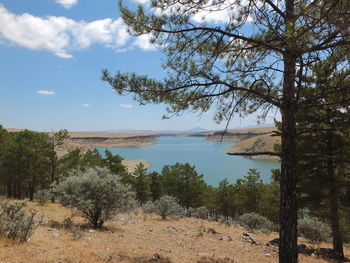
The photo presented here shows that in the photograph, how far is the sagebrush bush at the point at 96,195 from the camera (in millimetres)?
9016

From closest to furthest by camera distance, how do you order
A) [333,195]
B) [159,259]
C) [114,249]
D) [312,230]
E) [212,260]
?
[159,259]
[114,249]
[212,260]
[333,195]
[312,230]

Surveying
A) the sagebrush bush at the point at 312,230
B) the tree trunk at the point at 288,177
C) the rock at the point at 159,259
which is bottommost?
the sagebrush bush at the point at 312,230

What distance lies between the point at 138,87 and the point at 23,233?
430 cm

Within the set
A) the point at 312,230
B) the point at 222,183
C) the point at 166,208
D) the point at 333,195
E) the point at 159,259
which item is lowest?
the point at 222,183

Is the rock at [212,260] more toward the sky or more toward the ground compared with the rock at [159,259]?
more toward the ground

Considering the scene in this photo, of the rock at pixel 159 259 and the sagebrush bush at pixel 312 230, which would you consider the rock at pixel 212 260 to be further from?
the sagebrush bush at pixel 312 230

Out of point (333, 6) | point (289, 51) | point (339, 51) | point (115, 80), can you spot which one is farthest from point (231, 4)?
point (115, 80)

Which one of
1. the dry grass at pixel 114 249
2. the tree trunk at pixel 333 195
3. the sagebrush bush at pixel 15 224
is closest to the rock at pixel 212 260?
the dry grass at pixel 114 249

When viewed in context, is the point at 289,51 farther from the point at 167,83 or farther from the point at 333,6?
the point at 167,83

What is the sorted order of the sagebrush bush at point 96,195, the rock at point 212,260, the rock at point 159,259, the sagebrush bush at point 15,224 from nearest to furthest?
1. the sagebrush bush at point 15,224
2. the rock at point 159,259
3. the rock at point 212,260
4. the sagebrush bush at point 96,195

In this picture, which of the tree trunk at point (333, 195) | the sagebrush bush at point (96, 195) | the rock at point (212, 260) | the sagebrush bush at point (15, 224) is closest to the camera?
the sagebrush bush at point (15, 224)

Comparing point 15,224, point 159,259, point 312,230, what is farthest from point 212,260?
point 312,230

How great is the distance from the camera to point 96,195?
29.7ft

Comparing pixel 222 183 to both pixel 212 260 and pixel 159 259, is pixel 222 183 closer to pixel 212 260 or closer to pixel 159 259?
pixel 212 260
